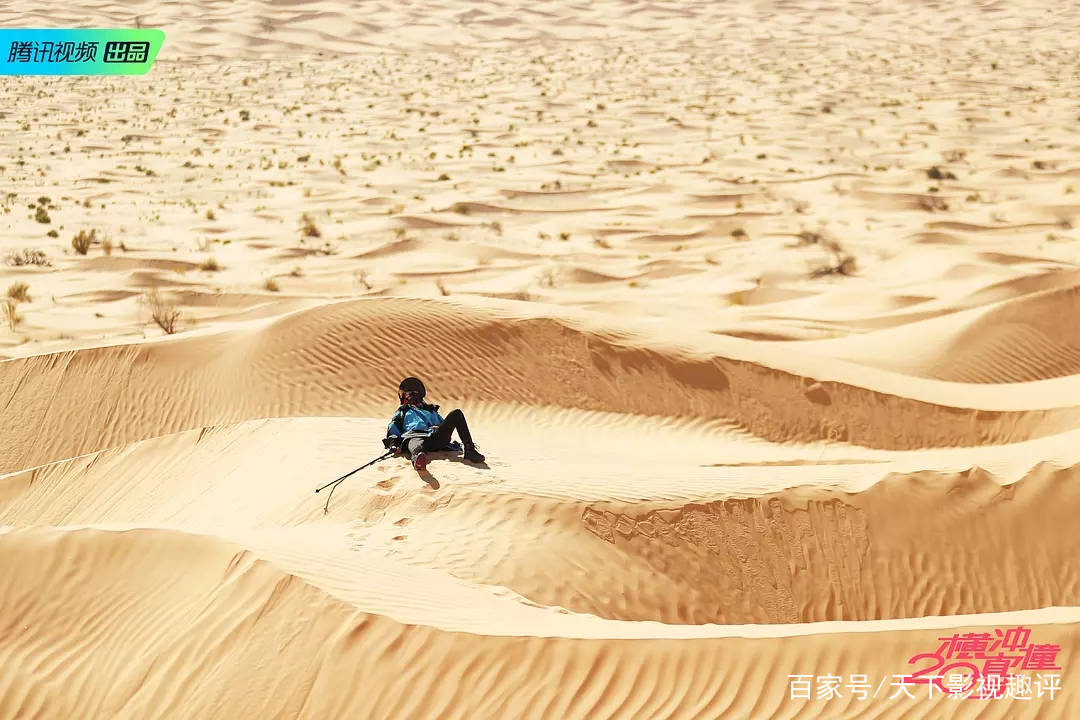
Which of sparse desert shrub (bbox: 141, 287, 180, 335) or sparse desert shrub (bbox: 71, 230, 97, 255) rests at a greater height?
sparse desert shrub (bbox: 71, 230, 97, 255)

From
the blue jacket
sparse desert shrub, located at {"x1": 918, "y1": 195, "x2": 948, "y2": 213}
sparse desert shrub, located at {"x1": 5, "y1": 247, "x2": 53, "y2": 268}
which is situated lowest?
sparse desert shrub, located at {"x1": 918, "y1": 195, "x2": 948, "y2": 213}

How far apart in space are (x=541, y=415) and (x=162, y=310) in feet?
18.9

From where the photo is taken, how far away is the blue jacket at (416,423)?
305 inches

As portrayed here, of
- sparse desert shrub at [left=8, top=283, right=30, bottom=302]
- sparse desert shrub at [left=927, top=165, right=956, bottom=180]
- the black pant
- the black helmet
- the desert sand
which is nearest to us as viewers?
the desert sand

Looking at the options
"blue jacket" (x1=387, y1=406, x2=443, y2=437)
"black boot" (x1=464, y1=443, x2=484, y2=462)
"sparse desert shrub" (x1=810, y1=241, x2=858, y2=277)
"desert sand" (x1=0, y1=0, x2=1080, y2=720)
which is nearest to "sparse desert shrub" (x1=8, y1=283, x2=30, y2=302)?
"desert sand" (x1=0, y1=0, x2=1080, y2=720)

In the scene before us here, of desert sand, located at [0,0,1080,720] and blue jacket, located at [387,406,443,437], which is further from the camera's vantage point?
blue jacket, located at [387,406,443,437]

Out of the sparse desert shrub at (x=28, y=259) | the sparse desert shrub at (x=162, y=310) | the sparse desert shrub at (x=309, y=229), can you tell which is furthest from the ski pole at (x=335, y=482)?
the sparse desert shrub at (x=309, y=229)

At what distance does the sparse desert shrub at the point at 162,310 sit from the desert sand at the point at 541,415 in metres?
0.19

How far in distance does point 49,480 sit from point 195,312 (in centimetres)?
536

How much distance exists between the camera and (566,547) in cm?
704

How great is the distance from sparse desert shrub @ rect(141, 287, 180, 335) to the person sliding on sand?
6.12m

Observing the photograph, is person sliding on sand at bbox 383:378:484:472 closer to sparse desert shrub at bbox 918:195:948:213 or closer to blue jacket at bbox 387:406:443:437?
blue jacket at bbox 387:406:443:437

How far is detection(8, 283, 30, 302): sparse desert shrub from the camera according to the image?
590 inches

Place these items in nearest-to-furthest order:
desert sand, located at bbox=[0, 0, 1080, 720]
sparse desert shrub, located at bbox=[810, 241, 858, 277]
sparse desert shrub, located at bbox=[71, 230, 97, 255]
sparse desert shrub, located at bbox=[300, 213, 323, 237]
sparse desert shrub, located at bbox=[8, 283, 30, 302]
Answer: desert sand, located at bbox=[0, 0, 1080, 720], sparse desert shrub, located at bbox=[8, 283, 30, 302], sparse desert shrub, located at bbox=[810, 241, 858, 277], sparse desert shrub, located at bbox=[71, 230, 97, 255], sparse desert shrub, located at bbox=[300, 213, 323, 237]
